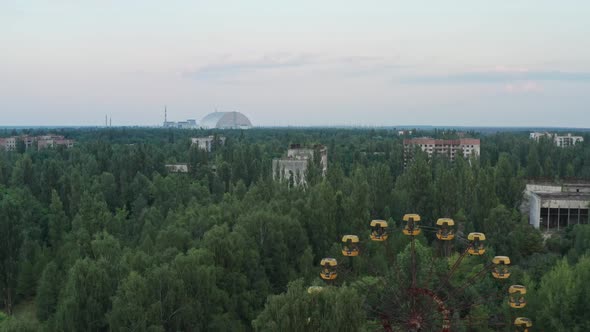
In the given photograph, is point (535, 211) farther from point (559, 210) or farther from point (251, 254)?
point (251, 254)

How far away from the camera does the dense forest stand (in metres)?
16.4

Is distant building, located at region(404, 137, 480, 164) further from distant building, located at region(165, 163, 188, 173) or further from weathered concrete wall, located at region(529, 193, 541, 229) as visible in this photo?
weathered concrete wall, located at region(529, 193, 541, 229)

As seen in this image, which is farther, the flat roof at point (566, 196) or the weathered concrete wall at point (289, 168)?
the weathered concrete wall at point (289, 168)

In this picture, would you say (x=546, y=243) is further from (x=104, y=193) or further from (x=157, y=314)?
(x=104, y=193)

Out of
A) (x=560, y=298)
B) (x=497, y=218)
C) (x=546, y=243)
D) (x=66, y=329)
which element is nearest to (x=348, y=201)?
(x=497, y=218)

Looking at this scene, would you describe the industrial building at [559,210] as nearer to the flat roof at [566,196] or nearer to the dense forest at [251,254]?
the flat roof at [566,196]

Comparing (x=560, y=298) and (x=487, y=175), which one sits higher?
(x=487, y=175)

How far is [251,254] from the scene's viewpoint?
69.6 ft

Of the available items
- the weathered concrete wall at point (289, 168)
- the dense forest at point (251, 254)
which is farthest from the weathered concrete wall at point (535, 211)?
the weathered concrete wall at point (289, 168)

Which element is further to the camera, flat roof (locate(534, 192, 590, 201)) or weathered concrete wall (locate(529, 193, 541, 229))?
weathered concrete wall (locate(529, 193, 541, 229))

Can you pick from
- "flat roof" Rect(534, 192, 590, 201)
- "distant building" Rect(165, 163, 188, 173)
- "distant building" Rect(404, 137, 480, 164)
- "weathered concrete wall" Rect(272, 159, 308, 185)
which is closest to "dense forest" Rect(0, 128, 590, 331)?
"flat roof" Rect(534, 192, 590, 201)

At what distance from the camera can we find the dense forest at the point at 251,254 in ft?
53.8

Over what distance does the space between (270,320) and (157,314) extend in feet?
16.8

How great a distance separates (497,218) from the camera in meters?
28.2
